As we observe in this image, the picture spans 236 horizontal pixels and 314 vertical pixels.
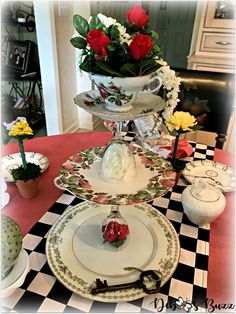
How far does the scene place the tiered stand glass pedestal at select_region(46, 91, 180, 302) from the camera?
0.60 metres

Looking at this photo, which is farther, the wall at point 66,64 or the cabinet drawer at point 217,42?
the cabinet drawer at point 217,42

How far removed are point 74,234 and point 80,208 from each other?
0.35ft

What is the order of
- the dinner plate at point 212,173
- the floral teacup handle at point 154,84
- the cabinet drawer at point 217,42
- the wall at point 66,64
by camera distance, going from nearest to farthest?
the floral teacup handle at point 154,84 → the dinner plate at point 212,173 → the wall at point 66,64 → the cabinet drawer at point 217,42

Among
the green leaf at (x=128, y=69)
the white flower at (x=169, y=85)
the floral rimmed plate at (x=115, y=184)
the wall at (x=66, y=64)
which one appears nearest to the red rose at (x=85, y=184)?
the floral rimmed plate at (x=115, y=184)

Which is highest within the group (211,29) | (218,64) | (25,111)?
(211,29)

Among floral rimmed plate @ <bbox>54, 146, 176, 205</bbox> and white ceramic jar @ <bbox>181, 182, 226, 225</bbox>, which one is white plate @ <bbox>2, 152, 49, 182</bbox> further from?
white ceramic jar @ <bbox>181, 182, 226, 225</bbox>

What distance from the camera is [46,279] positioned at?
0.65 meters

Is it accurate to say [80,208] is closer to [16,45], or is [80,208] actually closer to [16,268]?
[16,268]

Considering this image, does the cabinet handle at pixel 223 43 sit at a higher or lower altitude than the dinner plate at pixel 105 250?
higher

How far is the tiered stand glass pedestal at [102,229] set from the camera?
23.8 inches

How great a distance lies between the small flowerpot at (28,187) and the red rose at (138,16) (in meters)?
0.57

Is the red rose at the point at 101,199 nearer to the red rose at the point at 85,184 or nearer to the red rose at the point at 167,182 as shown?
the red rose at the point at 85,184

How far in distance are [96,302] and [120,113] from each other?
0.43 m

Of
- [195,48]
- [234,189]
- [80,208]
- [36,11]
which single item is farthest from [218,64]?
[80,208]
